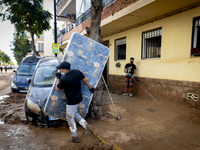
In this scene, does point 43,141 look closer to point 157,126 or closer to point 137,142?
point 137,142

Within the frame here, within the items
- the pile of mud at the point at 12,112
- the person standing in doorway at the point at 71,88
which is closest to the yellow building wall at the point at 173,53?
the person standing in doorway at the point at 71,88

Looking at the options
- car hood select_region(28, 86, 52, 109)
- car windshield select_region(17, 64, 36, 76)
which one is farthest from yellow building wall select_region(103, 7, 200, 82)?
car windshield select_region(17, 64, 36, 76)

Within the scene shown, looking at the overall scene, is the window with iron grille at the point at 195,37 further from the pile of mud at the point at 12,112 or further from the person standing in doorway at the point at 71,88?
the pile of mud at the point at 12,112

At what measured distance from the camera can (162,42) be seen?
645 cm

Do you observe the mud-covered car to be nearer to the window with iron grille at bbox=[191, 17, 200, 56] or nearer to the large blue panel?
the large blue panel

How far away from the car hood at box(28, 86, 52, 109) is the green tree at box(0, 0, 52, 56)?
10.6m

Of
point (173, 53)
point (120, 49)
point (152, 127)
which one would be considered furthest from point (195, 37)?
point (120, 49)

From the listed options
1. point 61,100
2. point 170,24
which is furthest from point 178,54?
point 61,100

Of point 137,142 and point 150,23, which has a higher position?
point 150,23

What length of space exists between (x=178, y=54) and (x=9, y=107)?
23.0 ft

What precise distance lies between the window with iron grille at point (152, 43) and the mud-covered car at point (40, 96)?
4.70 m

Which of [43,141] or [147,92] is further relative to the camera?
[147,92]

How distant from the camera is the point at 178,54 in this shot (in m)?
5.76

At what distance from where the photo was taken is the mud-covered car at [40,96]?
3.74 m
